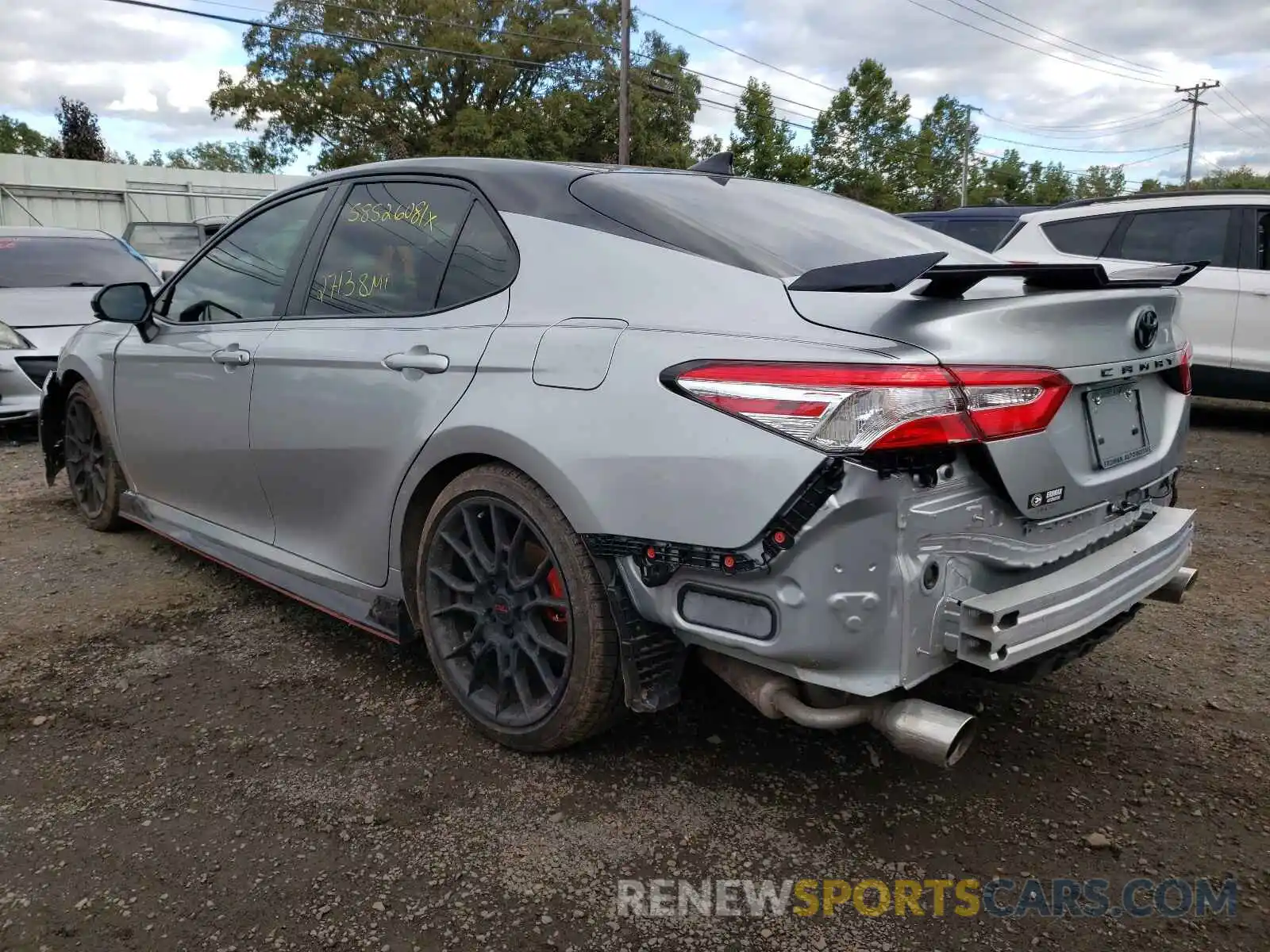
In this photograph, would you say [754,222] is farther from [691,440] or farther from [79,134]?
[79,134]

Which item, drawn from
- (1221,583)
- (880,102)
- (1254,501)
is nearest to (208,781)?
(1221,583)

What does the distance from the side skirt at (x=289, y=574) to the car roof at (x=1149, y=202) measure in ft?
21.7

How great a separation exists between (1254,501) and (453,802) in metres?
4.85

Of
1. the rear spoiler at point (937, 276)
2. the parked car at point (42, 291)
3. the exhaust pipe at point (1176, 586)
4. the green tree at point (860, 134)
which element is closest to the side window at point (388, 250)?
the rear spoiler at point (937, 276)

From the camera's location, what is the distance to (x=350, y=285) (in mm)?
3141

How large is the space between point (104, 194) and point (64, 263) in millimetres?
18254

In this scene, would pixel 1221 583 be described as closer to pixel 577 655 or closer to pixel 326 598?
pixel 577 655

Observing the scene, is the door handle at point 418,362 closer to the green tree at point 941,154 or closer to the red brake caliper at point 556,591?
the red brake caliper at point 556,591

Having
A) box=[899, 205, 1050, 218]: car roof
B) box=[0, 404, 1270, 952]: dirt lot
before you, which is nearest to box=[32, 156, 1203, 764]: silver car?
box=[0, 404, 1270, 952]: dirt lot

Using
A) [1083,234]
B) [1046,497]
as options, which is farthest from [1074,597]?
[1083,234]

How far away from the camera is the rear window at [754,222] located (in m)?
2.41

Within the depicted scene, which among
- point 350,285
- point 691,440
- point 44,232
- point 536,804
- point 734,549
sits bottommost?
point 536,804

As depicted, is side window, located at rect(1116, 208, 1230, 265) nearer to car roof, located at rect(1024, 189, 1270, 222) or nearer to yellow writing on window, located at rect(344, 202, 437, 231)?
car roof, located at rect(1024, 189, 1270, 222)

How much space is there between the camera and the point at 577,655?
2.41m
